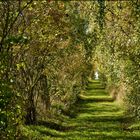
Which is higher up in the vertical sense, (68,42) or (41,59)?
(68,42)

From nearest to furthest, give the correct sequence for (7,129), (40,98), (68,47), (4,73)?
(7,129) → (4,73) → (68,47) → (40,98)

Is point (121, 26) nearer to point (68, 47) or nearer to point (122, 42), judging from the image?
point (122, 42)

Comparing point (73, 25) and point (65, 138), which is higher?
point (73, 25)

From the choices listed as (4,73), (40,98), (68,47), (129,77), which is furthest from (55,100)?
(4,73)

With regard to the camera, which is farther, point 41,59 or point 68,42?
point 68,42

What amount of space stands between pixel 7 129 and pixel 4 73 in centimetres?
204

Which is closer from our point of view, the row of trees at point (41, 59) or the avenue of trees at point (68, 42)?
the row of trees at point (41, 59)

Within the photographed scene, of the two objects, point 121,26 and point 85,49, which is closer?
point 121,26

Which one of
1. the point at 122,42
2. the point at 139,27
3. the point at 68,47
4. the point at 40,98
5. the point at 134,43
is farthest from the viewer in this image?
the point at 40,98

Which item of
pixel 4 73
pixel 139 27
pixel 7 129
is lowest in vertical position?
pixel 7 129

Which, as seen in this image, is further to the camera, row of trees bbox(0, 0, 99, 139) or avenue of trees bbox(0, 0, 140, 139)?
avenue of trees bbox(0, 0, 140, 139)

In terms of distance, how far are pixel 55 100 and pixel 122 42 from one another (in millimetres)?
20513

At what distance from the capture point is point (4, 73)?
622 inches

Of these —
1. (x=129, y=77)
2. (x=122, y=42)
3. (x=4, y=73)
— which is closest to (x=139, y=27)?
(x=122, y=42)
